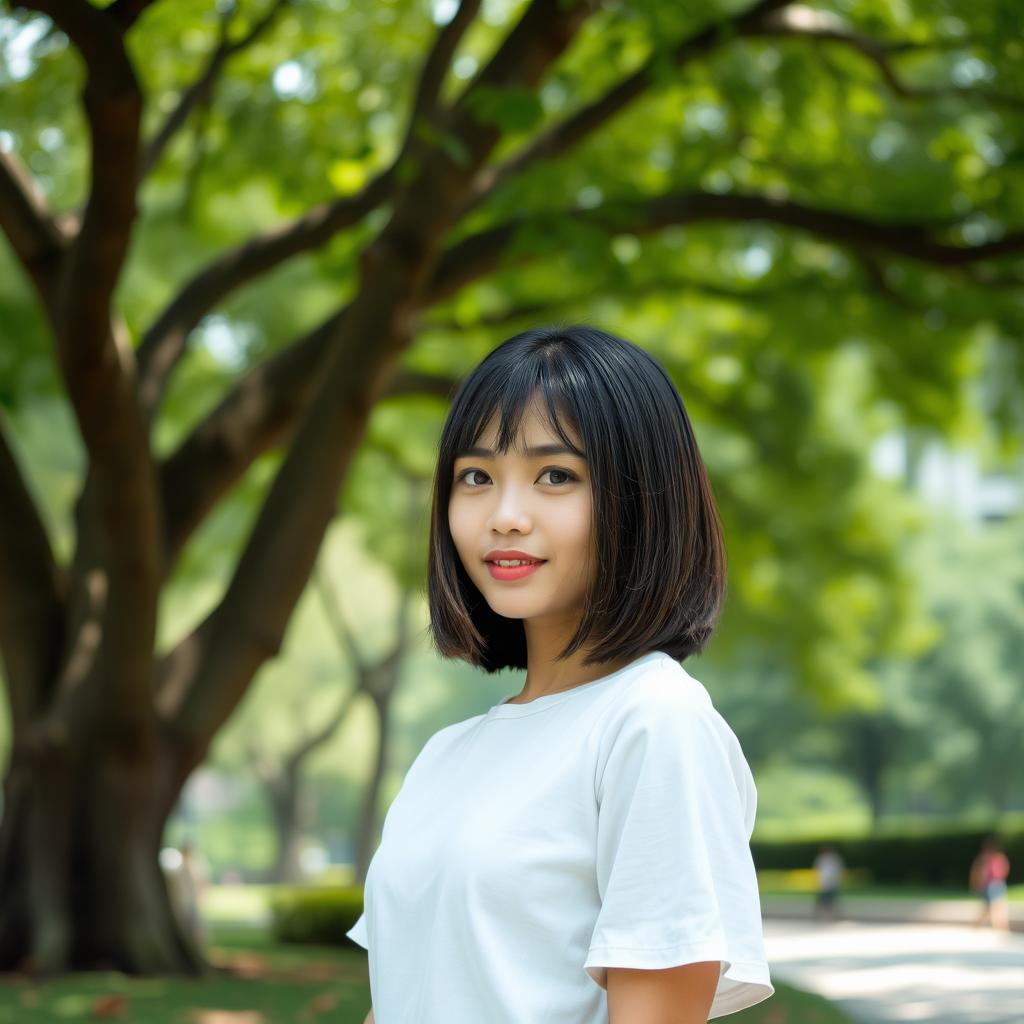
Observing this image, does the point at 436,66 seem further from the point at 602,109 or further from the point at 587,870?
the point at 587,870

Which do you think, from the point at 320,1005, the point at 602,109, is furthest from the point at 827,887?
the point at 602,109

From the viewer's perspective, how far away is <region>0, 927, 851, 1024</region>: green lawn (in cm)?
796

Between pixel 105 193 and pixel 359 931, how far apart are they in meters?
5.90

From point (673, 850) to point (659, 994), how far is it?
16 centimetres

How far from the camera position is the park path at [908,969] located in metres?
12.0

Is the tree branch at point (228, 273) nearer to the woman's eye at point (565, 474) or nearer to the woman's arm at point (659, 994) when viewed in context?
the woman's eye at point (565, 474)

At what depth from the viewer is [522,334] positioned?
2176 mm

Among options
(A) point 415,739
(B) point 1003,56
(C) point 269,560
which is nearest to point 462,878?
(C) point 269,560

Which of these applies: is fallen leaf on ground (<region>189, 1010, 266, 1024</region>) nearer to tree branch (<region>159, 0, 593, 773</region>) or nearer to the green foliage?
tree branch (<region>159, 0, 593, 773</region>)

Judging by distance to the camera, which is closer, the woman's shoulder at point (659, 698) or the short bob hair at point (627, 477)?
the woman's shoulder at point (659, 698)

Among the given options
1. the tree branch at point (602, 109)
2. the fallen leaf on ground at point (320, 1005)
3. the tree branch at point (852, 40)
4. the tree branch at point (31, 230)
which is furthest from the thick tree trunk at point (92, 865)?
the tree branch at point (852, 40)

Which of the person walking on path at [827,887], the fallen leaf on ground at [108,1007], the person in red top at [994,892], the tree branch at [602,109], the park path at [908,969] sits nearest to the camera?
the fallen leaf on ground at [108,1007]

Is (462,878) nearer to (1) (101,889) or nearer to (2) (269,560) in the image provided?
(2) (269,560)

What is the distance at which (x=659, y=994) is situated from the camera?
5.61 feet
